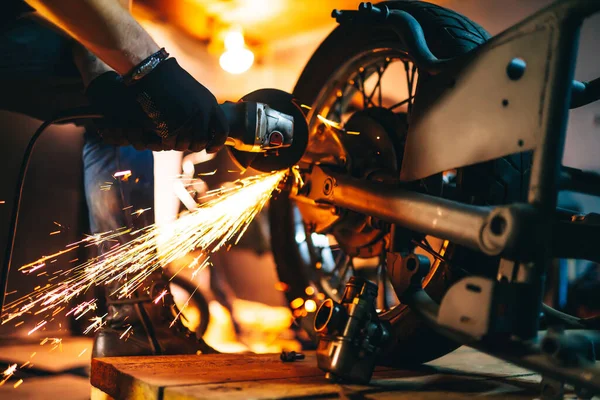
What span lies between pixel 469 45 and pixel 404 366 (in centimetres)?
80

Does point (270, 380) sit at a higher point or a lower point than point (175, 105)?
lower

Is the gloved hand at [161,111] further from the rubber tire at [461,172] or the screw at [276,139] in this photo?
the rubber tire at [461,172]

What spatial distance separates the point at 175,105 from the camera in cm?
105

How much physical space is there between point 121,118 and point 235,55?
1.69 m

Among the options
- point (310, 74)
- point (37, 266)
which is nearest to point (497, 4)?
point (310, 74)

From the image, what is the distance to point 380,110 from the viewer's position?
1.42 metres

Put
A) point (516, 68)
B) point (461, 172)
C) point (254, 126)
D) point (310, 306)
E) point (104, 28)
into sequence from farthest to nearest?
point (310, 306) < point (254, 126) < point (461, 172) < point (104, 28) < point (516, 68)

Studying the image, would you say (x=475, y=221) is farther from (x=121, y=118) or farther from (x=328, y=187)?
(x=121, y=118)

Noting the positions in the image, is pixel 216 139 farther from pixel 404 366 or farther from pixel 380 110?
pixel 404 366

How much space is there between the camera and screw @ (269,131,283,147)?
128cm

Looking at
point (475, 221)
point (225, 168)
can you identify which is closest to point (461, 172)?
point (475, 221)

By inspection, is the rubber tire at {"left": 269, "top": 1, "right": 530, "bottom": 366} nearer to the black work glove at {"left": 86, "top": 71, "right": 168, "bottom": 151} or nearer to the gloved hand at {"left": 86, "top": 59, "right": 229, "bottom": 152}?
the gloved hand at {"left": 86, "top": 59, "right": 229, "bottom": 152}

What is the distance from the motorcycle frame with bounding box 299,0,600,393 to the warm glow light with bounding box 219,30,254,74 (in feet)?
5.96

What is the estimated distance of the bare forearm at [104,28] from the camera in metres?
0.98
